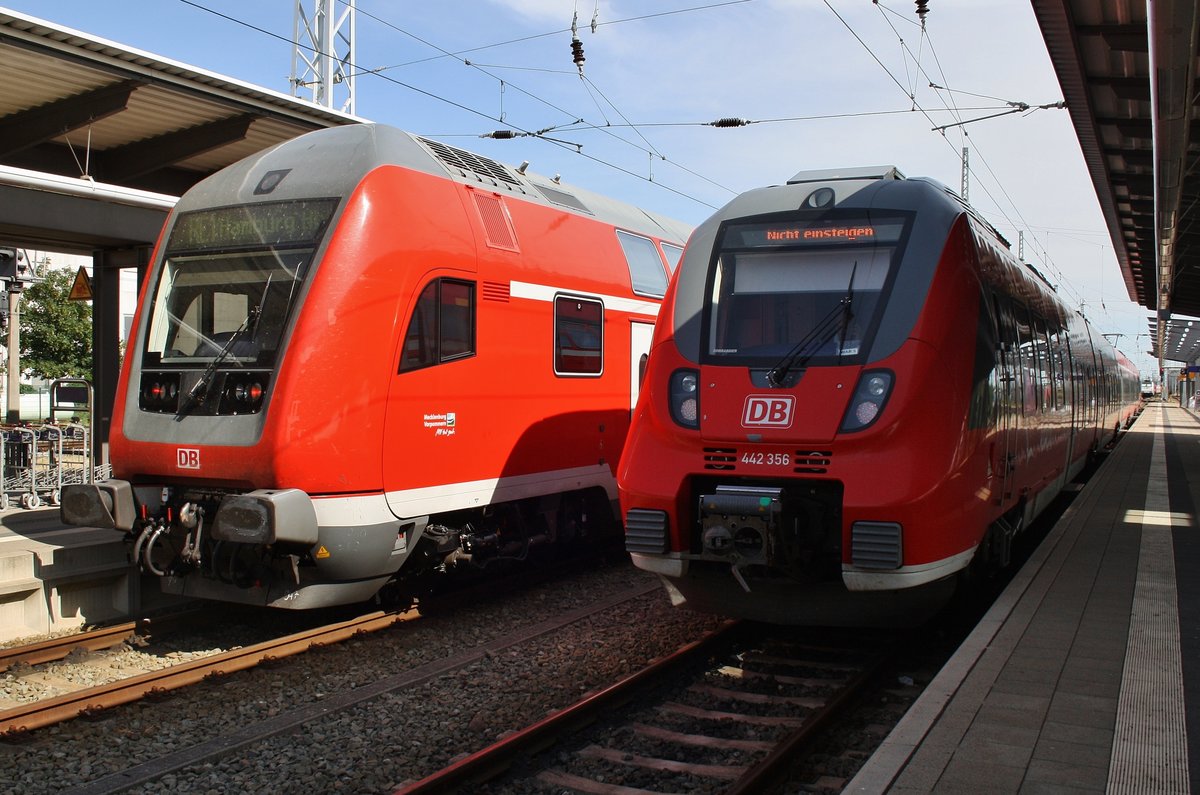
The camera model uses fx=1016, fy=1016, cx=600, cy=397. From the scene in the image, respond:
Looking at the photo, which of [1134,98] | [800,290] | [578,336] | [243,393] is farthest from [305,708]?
[1134,98]

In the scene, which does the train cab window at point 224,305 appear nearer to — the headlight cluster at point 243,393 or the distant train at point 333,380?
the distant train at point 333,380

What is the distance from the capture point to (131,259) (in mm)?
11078

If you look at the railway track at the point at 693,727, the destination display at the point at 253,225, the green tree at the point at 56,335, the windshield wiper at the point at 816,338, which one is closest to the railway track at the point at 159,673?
the railway track at the point at 693,727

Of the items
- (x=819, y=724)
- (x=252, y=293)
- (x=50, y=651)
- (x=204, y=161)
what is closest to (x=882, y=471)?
(x=819, y=724)

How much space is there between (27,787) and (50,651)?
2298mm

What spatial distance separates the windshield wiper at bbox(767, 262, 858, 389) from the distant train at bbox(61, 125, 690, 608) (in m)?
2.76

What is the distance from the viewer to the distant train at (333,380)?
273 inches

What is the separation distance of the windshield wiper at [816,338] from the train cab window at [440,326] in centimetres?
269

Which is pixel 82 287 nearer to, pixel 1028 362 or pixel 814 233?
pixel 814 233

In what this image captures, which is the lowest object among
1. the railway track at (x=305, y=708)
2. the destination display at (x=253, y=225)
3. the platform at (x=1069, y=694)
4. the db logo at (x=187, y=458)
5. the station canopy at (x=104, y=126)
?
the railway track at (x=305, y=708)

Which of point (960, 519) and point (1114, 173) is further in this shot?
point (1114, 173)

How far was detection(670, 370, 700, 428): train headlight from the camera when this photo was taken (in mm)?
6461

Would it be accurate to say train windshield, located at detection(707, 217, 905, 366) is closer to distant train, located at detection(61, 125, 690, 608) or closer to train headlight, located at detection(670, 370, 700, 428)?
train headlight, located at detection(670, 370, 700, 428)

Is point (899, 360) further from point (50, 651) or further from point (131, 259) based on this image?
point (131, 259)
